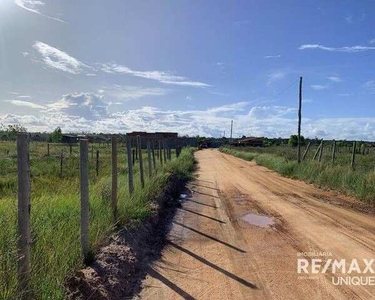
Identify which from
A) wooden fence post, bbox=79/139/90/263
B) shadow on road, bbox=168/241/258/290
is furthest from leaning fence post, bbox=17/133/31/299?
shadow on road, bbox=168/241/258/290

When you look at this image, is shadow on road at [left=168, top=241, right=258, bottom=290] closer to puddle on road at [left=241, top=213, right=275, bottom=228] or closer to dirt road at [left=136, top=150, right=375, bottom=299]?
dirt road at [left=136, top=150, right=375, bottom=299]

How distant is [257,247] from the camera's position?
7156mm

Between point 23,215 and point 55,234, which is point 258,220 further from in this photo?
point 23,215

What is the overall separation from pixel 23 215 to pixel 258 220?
697 cm

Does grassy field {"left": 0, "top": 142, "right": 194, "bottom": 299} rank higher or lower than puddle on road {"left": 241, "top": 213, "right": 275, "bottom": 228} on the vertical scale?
higher

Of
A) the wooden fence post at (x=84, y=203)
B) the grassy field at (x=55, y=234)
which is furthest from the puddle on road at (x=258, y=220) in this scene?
the wooden fence post at (x=84, y=203)

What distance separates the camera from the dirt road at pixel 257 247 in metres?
5.13

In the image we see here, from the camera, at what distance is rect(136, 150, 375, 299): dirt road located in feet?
16.8

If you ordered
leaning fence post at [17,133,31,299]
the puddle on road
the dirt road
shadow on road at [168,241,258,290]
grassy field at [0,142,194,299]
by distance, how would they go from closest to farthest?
leaning fence post at [17,133,31,299] → grassy field at [0,142,194,299] → the dirt road → shadow on road at [168,241,258,290] → the puddle on road

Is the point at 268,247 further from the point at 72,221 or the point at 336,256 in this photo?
the point at 72,221

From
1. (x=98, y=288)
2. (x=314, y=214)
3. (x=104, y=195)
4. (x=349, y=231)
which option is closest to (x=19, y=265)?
(x=98, y=288)

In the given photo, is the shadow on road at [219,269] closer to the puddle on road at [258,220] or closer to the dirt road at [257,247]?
the dirt road at [257,247]

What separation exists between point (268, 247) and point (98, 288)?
3666 millimetres

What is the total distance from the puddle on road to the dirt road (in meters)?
0.02
